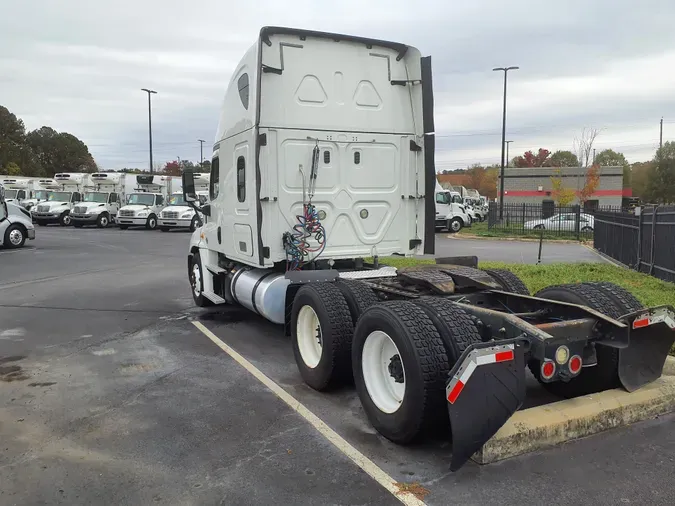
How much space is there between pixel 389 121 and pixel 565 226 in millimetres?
23761

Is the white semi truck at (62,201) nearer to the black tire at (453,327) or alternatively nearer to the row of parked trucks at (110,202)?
the row of parked trucks at (110,202)

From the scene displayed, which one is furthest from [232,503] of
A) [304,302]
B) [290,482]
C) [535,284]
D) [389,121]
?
[535,284]

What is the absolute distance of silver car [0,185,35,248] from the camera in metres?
19.6

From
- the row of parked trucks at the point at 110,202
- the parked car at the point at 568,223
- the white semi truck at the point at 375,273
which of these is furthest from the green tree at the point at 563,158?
the white semi truck at the point at 375,273

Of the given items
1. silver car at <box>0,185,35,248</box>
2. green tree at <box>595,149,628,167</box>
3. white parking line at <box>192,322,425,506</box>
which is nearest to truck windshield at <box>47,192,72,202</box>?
silver car at <box>0,185,35,248</box>

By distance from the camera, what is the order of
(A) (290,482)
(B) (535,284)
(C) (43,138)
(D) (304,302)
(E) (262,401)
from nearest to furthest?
(A) (290,482) < (E) (262,401) < (D) (304,302) < (B) (535,284) < (C) (43,138)

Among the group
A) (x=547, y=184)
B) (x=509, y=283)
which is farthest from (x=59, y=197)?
(x=547, y=184)

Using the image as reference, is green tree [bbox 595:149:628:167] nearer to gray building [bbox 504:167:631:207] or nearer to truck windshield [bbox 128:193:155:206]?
gray building [bbox 504:167:631:207]

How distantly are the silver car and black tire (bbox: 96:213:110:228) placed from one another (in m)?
12.0

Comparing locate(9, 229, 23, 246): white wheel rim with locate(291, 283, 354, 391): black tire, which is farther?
locate(9, 229, 23, 246): white wheel rim

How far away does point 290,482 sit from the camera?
354 cm

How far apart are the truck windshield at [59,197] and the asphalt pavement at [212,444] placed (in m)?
30.7

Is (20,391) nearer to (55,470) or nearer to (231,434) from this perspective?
(55,470)

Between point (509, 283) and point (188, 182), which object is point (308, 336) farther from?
point (188, 182)
